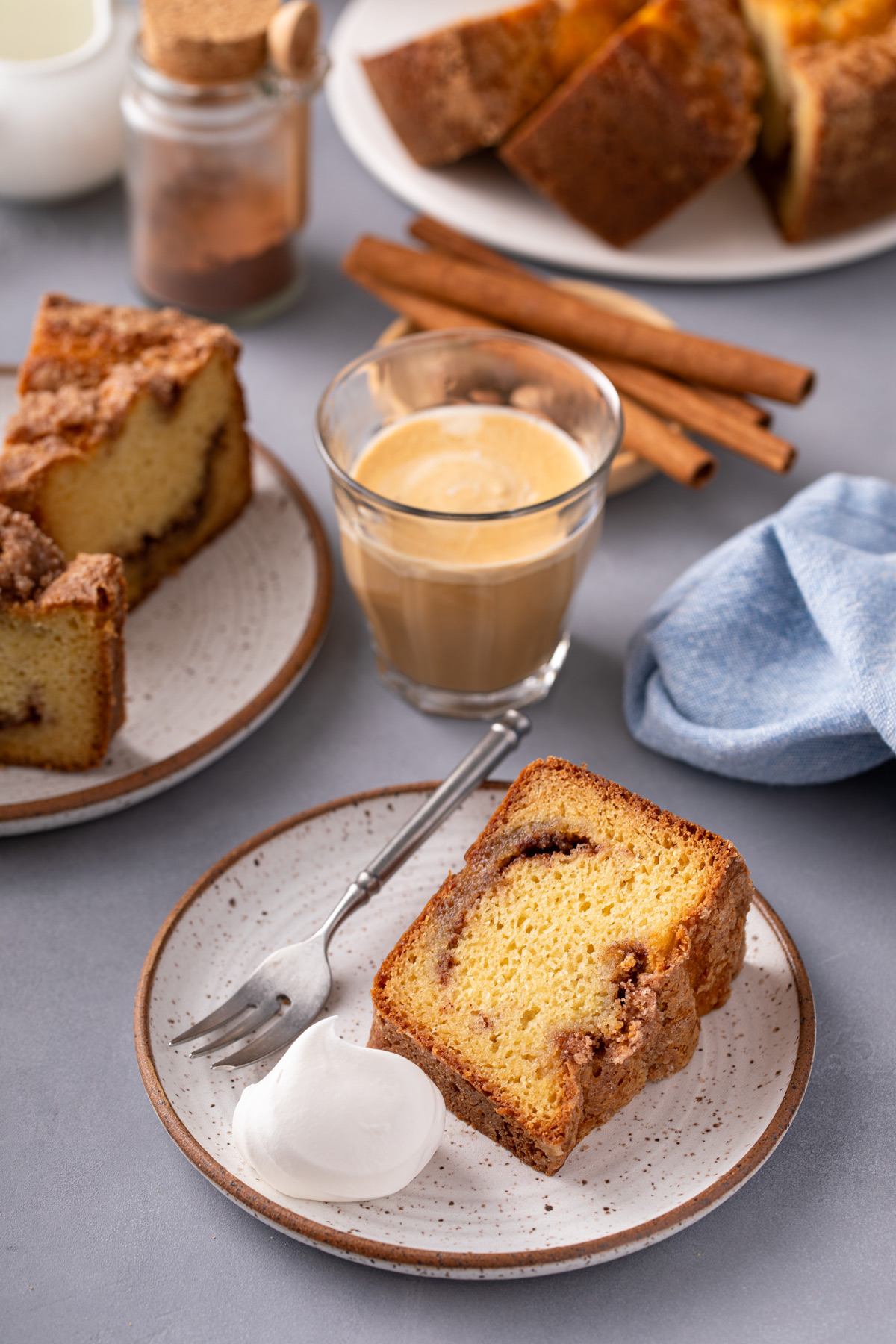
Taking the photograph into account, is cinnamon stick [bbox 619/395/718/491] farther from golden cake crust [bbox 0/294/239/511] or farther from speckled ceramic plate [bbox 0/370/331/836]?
golden cake crust [bbox 0/294/239/511]

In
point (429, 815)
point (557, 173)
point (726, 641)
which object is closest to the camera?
point (429, 815)

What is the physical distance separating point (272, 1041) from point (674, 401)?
1444mm

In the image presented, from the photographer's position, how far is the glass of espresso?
1988 millimetres

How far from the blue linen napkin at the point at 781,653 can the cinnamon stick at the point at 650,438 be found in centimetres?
21

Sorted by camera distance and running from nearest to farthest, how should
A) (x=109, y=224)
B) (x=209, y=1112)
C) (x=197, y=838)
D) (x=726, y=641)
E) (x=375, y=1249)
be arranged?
(x=375, y=1249) → (x=209, y=1112) → (x=197, y=838) → (x=726, y=641) → (x=109, y=224)

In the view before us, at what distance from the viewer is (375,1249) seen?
4.75 ft

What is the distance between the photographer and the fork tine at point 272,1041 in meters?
1.64

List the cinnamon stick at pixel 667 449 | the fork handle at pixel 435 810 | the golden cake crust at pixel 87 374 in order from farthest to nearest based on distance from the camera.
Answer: the cinnamon stick at pixel 667 449 < the golden cake crust at pixel 87 374 < the fork handle at pixel 435 810

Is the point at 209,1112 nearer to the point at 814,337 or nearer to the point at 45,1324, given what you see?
the point at 45,1324

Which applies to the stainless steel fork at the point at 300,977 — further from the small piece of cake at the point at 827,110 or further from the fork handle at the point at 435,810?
the small piece of cake at the point at 827,110

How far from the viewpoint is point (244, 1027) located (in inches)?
66.0

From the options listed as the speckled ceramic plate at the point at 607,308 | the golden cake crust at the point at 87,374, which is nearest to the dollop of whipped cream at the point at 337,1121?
the golden cake crust at the point at 87,374

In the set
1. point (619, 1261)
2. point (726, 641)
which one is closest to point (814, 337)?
point (726, 641)

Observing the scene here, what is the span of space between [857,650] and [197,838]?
100 cm
